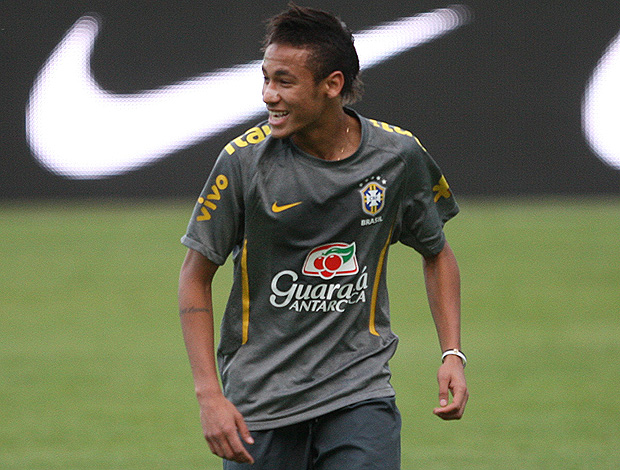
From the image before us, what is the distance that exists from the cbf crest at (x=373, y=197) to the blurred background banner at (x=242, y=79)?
427 inches

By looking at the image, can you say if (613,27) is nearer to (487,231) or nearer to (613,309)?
(487,231)

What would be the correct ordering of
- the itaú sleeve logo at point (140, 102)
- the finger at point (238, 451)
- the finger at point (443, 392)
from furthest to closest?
the itaú sleeve logo at point (140, 102) < the finger at point (443, 392) < the finger at point (238, 451)

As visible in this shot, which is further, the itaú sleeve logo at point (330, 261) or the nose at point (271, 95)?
the itaú sleeve logo at point (330, 261)

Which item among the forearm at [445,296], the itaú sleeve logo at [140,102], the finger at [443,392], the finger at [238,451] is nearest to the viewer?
A: the finger at [238,451]

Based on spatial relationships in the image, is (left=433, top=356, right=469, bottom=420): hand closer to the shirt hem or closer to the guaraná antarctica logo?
the shirt hem

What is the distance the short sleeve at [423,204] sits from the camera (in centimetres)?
333

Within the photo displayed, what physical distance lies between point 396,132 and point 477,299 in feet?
23.7

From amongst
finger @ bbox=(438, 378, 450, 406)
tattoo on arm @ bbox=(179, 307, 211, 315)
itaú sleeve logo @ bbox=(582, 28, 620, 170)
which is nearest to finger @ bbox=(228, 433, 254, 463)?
tattoo on arm @ bbox=(179, 307, 211, 315)

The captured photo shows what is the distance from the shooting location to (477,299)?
1034 centimetres

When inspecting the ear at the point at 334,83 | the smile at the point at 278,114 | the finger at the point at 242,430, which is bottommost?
the finger at the point at 242,430

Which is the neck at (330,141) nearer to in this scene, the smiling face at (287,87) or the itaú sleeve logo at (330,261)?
the smiling face at (287,87)

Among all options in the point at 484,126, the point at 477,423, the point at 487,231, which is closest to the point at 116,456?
the point at 477,423

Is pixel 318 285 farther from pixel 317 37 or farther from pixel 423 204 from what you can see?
pixel 317 37

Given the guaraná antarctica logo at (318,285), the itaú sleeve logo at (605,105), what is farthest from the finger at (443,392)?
the itaú sleeve logo at (605,105)
